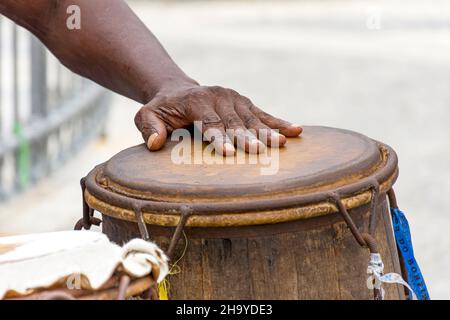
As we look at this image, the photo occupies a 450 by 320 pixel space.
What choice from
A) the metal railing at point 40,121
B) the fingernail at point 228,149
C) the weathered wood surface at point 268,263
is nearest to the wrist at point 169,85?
the fingernail at point 228,149

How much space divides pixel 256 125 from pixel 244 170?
8.5 inches

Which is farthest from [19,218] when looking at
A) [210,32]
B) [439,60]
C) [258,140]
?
[210,32]

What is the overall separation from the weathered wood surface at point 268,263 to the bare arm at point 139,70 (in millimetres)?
259

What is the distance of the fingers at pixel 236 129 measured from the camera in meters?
2.01

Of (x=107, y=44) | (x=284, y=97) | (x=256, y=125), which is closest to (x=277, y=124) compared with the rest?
(x=256, y=125)

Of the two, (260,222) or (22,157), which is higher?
(260,222)

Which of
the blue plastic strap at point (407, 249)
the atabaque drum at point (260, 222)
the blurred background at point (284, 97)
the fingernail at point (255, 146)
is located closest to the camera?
the atabaque drum at point (260, 222)

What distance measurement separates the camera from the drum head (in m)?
1.82

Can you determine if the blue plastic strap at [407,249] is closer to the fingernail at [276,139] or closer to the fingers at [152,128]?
the fingernail at [276,139]

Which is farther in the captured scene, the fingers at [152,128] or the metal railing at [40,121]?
the metal railing at [40,121]

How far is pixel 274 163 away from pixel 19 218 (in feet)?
12.4

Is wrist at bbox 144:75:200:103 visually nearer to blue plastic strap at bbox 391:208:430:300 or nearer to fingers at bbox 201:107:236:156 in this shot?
fingers at bbox 201:107:236:156

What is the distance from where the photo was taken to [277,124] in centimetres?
215

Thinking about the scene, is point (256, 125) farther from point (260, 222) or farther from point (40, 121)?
point (40, 121)
